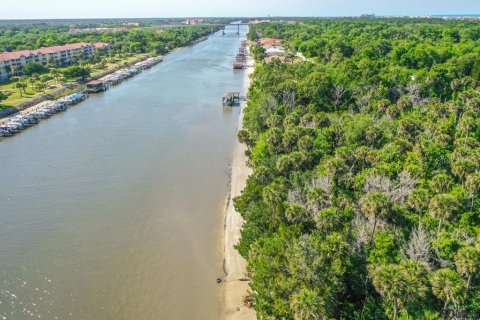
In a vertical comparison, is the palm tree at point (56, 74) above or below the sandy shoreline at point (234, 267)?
above

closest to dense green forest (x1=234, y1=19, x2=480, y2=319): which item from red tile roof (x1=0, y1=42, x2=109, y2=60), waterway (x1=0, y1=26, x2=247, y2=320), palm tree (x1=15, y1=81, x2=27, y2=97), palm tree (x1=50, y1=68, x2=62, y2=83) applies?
waterway (x1=0, y1=26, x2=247, y2=320)

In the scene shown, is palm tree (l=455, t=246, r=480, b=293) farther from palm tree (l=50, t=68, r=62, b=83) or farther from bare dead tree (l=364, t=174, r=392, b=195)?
palm tree (l=50, t=68, r=62, b=83)

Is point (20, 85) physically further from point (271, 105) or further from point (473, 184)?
point (473, 184)

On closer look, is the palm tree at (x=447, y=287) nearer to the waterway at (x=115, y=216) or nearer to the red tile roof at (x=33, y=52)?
the waterway at (x=115, y=216)

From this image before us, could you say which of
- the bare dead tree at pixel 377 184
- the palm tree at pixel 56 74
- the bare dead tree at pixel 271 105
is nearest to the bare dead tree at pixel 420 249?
the bare dead tree at pixel 377 184

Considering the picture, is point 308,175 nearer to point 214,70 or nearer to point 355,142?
point 355,142

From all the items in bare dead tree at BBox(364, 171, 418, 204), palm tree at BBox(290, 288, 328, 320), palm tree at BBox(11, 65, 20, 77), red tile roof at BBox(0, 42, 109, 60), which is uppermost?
red tile roof at BBox(0, 42, 109, 60)

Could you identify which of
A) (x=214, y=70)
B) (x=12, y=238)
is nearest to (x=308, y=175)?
(x=12, y=238)
